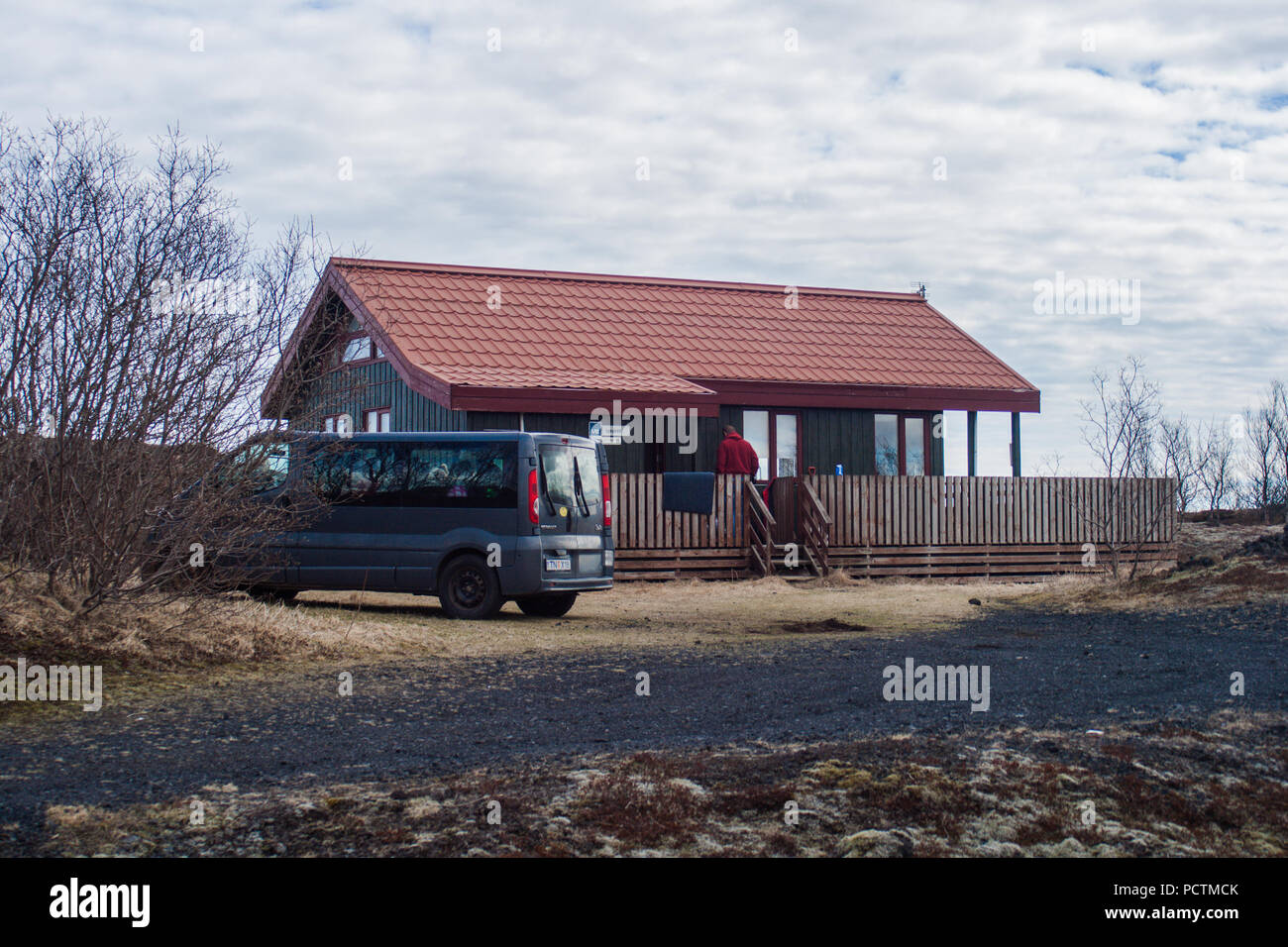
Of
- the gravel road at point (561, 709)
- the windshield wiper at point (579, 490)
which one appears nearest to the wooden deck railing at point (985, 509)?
the windshield wiper at point (579, 490)

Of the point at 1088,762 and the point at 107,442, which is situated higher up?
the point at 107,442

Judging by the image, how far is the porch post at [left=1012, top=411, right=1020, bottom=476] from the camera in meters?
27.1

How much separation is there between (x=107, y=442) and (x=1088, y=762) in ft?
23.4

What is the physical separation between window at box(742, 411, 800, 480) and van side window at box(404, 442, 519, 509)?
1177 centimetres

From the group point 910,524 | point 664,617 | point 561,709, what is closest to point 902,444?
point 910,524

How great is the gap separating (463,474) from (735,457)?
8222mm

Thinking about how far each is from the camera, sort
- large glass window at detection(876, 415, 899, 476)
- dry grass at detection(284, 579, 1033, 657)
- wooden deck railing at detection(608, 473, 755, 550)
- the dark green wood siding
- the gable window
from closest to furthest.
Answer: dry grass at detection(284, 579, 1033, 657), wooden deck railing at detection(608, 473, 755, 550), the dark green wood siding, large glass window at detection(876, 415, 899, 476), the gable window

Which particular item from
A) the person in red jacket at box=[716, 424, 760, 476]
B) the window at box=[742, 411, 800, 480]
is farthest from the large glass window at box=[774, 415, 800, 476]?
the person in red jacket at box=[716, 424, 760, 476]

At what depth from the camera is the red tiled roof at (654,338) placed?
22.6m

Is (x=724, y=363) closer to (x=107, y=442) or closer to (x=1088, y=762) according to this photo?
(x=107, y=442)

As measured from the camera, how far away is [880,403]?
2558 cm

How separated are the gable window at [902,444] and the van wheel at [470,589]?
13940 mm

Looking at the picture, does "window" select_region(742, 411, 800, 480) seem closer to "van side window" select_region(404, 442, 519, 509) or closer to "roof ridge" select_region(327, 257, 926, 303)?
"roof ridge" select_region(327, 257, 926, 303)
